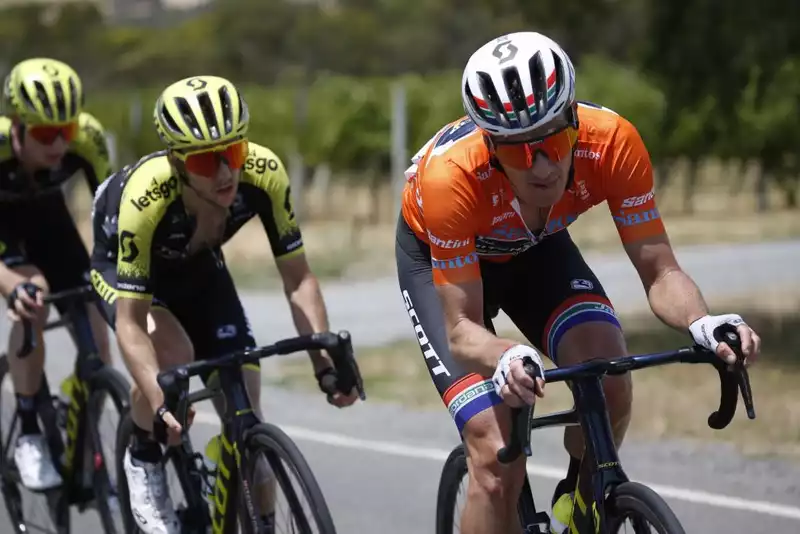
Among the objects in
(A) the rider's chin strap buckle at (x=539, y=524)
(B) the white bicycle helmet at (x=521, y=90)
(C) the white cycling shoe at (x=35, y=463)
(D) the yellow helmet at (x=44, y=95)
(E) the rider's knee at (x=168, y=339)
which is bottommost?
(C) the white cycling shoe at (x=35, y=463)

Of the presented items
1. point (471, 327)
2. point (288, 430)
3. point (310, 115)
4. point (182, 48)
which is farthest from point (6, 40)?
point (471, 327)

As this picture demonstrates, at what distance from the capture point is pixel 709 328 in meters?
3.84

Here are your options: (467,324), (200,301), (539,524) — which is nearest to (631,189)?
(467,324)

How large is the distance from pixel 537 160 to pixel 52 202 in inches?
147

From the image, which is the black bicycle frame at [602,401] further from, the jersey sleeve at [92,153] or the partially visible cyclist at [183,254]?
the jersey sleeve at [92,153]

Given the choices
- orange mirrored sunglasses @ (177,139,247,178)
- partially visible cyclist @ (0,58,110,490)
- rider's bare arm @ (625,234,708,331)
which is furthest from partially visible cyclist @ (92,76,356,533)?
rider's bare arm @ (625,234,708,331)

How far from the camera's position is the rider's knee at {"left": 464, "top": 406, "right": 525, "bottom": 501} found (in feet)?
13.9

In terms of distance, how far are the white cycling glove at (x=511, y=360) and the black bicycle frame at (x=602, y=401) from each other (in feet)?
0.10

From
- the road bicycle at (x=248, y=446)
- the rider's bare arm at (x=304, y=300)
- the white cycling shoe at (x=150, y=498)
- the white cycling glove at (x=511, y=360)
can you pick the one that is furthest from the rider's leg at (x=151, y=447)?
the white cycling glove at (x=511, y=360)

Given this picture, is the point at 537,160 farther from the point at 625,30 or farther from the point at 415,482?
the point at 625,30

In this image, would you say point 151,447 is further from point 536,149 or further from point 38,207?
point 536,149

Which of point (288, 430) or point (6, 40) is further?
point (6, 40)

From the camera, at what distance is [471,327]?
166 inches

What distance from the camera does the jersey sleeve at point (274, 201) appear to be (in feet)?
17.4
